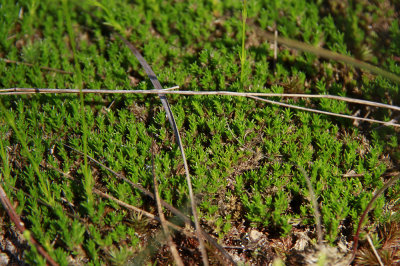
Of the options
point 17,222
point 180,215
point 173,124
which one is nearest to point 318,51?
point 173,124

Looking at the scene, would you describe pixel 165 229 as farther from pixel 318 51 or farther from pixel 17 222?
pixel 318 51

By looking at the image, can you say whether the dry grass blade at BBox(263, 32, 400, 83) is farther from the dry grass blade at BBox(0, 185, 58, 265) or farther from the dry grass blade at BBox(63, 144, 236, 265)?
the dry grass blade at BBox(0, 185, 58, 265)

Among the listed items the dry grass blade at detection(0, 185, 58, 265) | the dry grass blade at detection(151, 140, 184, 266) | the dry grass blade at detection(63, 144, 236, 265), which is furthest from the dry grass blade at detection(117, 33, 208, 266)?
the dry grass blade at detection(0, 185, 58, 265)

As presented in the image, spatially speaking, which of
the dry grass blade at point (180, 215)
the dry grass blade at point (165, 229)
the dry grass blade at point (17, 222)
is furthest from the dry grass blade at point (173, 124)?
the dry grass blade at point (17, 222)

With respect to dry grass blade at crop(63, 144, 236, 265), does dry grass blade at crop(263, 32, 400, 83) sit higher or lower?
higher

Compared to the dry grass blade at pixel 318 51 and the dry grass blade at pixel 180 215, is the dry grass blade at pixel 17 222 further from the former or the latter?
the dry grass blade at pixel 318 51

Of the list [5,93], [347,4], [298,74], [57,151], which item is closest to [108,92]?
[57,151]

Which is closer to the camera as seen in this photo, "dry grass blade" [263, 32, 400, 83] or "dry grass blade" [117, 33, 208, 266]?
"dry grass blade" [117, 33, 208, 266]

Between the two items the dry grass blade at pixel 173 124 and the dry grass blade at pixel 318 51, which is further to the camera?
the dry grass blade at pixel 318 51
